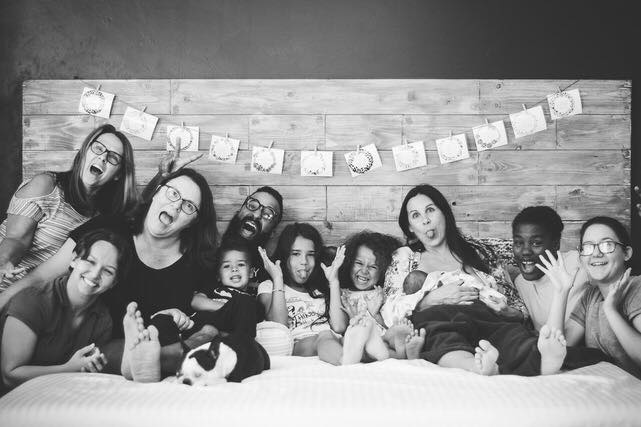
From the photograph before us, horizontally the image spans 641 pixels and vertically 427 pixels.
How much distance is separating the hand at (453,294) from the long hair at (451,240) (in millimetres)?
217

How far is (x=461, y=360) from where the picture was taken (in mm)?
1941

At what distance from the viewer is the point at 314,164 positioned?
9.68 feet

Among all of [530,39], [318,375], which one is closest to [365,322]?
[318,375]

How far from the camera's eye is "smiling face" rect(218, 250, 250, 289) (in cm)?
248

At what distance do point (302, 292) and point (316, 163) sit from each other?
0.74m

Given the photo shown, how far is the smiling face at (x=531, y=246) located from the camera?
2592mm

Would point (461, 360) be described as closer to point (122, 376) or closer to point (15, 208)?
point (122, 376)

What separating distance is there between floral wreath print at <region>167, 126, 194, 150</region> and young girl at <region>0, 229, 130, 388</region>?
36.8 inches

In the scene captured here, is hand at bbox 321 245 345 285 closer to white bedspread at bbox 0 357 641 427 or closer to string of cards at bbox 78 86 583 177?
string of cards at bbox 78 86 583 177

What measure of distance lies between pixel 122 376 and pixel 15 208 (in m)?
1.02

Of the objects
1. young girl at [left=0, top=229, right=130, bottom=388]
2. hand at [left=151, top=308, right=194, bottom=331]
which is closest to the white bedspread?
young girl at [left=0, top=229, right=130, bottom=388]

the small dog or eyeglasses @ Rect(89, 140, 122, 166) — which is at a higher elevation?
eyeglasses @ Rect(89, 140, 122, 166)

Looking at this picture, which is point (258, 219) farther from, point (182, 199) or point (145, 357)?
point (145, 357)

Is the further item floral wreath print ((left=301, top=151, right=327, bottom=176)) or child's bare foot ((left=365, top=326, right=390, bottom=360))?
floral wreath print ((left=301, top=151, right=327, bottom=176))
